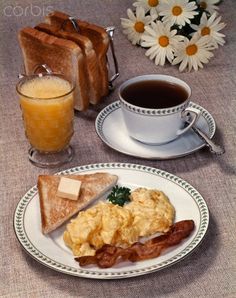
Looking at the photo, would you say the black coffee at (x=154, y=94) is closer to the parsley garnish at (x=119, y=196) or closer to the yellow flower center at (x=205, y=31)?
the parsley garnish at (x=119, y=196)

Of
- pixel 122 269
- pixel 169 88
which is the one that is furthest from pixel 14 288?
pixel 169 88

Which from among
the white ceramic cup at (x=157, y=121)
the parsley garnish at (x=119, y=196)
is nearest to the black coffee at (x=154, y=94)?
the white ceramic cup at (x=157, y=121)

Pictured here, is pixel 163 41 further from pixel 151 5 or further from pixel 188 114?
pixel 188 114

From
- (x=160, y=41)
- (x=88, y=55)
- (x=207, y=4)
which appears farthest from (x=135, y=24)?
(x=88, y=55)

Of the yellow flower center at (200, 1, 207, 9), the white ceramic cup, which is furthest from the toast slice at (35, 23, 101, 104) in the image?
the yellow flower center at (200, 1, 207, 9)

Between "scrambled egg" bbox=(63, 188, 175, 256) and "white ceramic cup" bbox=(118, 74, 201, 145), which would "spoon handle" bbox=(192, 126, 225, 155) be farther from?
"scrambled egg" bbox=(63, 188, 175, 256)

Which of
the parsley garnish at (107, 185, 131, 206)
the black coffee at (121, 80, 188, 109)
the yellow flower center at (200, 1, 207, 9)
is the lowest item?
the parsley garnish at (107, 185, 131, 206)
